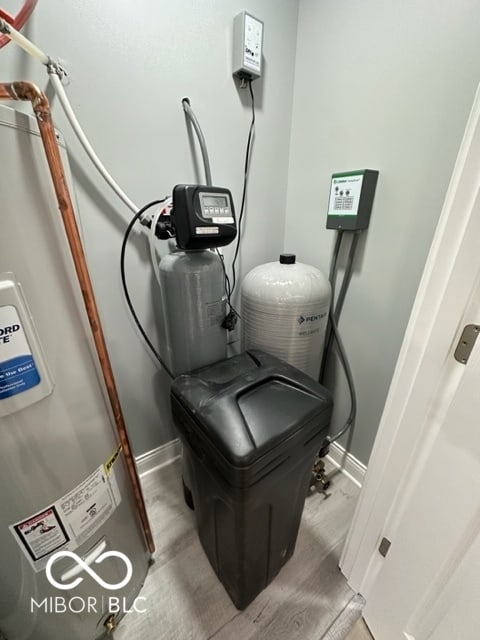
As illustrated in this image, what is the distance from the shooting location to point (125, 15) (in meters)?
0.78

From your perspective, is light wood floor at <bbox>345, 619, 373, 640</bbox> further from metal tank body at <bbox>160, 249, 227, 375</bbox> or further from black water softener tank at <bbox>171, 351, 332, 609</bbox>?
metal tank body at <bbox>160, 249, 227, 375</bbox>

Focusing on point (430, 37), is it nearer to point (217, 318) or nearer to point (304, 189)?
point (304, 189)

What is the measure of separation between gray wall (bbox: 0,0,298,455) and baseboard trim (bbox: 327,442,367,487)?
3.12ft

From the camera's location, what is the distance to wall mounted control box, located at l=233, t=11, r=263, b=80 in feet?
2.97

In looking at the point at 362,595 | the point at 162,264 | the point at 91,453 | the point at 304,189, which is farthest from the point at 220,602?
→ the point at 304,189

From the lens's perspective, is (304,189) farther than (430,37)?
Yes

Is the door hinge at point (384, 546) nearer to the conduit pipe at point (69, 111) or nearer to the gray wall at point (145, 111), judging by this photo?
the gray wall at point (145, 111)

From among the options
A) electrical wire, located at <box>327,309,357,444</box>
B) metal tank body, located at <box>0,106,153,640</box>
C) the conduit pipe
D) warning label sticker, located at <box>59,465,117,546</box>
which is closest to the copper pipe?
metal tank body, located at <box>0,106,153,640</box>

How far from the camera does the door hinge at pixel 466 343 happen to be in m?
0.52

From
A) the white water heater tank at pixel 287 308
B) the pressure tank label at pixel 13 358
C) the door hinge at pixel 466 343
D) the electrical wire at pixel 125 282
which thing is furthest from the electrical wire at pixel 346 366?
the pressure tank label at pixel 13 358

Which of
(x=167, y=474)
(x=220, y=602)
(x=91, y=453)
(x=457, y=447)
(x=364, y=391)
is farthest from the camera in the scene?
(x=167, y=474)

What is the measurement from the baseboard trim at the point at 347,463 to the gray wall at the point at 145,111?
95 centimetres

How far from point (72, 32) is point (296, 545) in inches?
74.3

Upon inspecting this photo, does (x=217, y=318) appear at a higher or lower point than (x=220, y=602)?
higher
